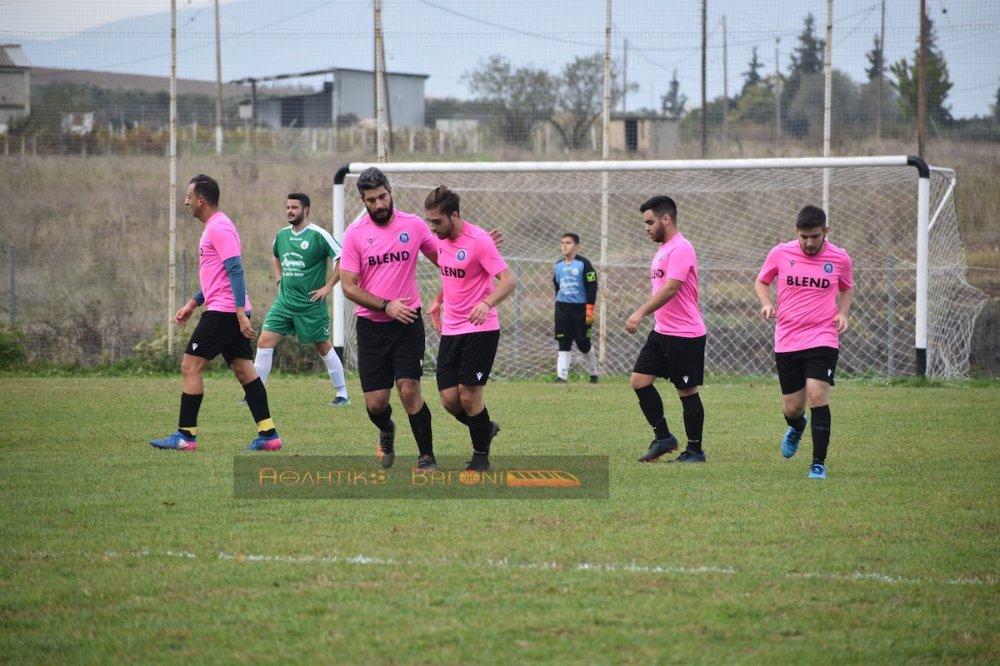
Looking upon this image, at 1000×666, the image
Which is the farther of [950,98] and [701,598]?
[950,98]

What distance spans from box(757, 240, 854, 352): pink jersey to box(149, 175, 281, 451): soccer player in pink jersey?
4.23m

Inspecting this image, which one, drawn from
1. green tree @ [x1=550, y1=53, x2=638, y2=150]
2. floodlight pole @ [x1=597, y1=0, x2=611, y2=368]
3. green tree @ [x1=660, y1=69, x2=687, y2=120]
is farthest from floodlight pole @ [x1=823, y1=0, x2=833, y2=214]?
green tree @ [x1=550, y1=53, x2=638, y2=150]

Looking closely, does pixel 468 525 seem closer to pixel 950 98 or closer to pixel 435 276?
pixel 435 276

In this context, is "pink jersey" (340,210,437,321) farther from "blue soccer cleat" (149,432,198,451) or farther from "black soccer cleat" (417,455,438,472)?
"blue soccer cleat" (149,432,198,451)

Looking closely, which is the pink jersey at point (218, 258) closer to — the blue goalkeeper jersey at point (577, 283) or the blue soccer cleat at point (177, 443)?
the blue soccer cleat at point (177, 443)

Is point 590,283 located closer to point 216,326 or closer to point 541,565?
point 216,326

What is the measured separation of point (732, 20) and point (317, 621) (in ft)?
52.0

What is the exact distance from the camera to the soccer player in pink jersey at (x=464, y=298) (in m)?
7.64

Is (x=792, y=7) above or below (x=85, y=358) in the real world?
above

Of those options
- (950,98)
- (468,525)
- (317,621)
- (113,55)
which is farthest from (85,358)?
(950,98)

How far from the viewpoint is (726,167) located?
15406mm

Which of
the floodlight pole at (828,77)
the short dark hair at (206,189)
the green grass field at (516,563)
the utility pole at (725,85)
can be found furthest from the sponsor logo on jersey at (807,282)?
the utility pole at (725,85)

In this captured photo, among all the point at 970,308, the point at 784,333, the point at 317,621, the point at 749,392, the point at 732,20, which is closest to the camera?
the point at 317,621

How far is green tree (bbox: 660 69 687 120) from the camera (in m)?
20.4
